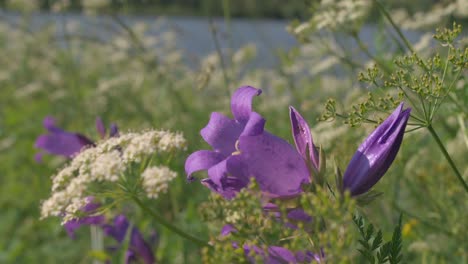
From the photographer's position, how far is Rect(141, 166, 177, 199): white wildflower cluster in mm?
1625

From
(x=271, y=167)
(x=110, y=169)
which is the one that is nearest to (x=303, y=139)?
(x=271, y=167)

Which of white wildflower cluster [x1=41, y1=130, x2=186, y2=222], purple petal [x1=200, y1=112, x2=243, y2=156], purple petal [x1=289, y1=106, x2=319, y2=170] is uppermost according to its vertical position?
white wildflower cluster [x1=41, y1=130, x2=186, y2=222]

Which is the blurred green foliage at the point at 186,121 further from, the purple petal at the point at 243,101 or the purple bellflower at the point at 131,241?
the purple petal at the point at 243,101

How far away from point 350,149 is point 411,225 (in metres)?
0.43

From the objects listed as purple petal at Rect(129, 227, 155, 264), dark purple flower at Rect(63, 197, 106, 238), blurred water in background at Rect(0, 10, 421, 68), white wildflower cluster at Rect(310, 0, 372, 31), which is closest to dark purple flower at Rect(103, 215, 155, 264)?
purple petal at Rect(129, 227, 155, 264)

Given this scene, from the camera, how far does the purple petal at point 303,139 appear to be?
4.68 feet

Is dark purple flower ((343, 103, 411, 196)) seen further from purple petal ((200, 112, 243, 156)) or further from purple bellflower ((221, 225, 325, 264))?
purple petal ((200, 112, 243, 156))

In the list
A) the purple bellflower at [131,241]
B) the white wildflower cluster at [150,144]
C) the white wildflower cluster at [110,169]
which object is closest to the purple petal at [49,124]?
the purple bellflower at [131,241]

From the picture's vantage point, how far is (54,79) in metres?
7.24

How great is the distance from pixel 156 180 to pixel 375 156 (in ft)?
1.83

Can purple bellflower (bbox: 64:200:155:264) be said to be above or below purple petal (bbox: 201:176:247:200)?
above

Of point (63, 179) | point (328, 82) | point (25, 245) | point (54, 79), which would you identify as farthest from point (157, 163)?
point (54, 79)

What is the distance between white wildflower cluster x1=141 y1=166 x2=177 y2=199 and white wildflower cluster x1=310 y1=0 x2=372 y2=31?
145 cm

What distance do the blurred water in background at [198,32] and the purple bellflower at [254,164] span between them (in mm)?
1756
